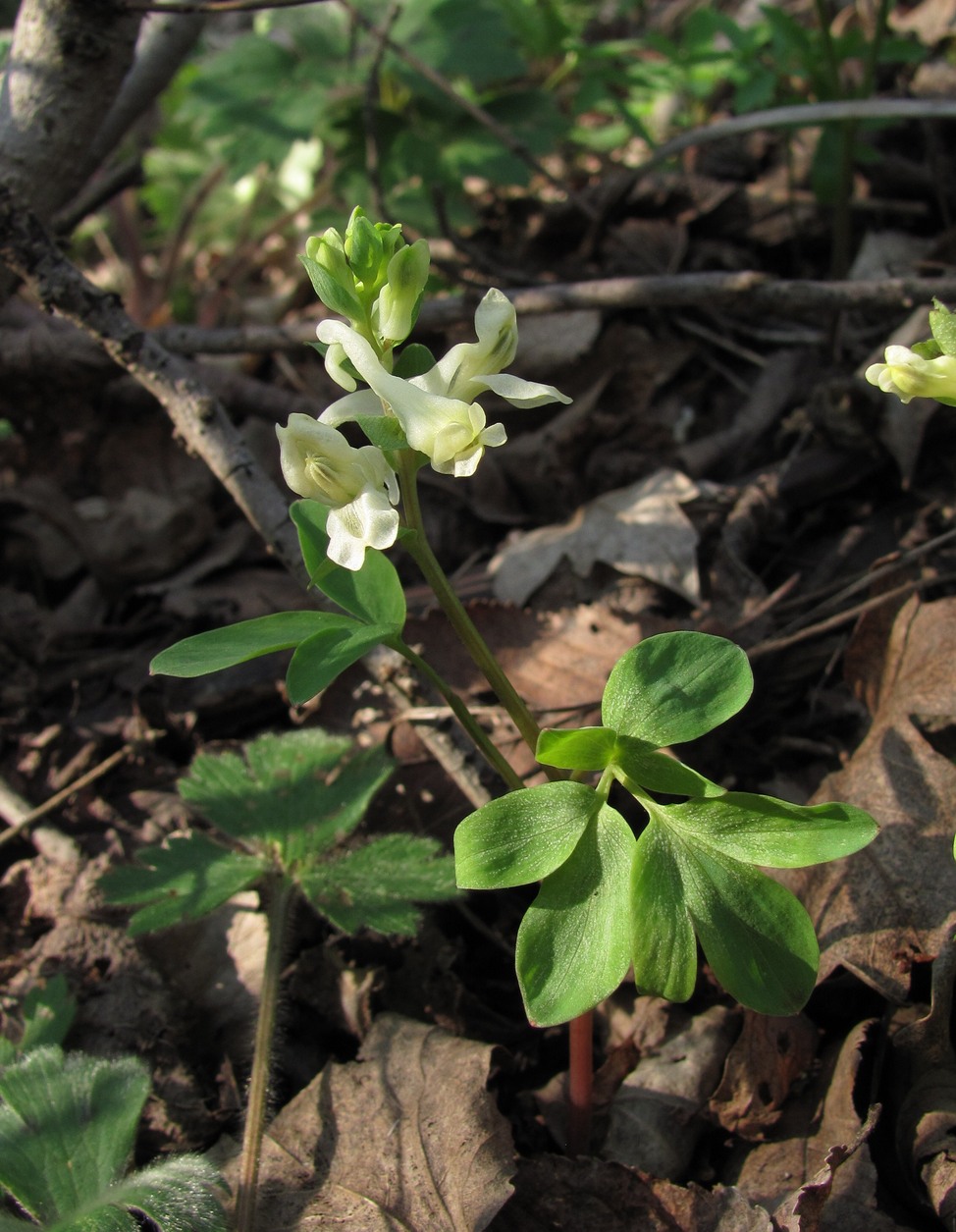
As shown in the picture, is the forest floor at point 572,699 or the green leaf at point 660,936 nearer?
the green leaf at point 660,936

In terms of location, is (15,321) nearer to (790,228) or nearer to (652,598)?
(652,598)

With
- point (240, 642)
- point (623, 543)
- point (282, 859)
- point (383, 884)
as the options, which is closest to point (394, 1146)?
point (383, 884)

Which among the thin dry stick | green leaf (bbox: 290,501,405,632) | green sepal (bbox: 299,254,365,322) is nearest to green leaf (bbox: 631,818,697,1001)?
green leaf (bbox: 290,501,405,632)

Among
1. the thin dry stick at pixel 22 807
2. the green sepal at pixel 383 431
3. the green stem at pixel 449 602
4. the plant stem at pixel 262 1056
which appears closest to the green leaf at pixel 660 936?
the green stem at pixel 449 602

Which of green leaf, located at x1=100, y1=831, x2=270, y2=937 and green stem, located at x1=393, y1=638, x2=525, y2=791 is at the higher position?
green stem, located at x1=393, y1=638, x2=525, y2=791

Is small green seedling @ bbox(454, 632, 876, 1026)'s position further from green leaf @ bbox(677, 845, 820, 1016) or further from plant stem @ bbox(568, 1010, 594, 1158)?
plant stem @ bbox(568, 1010, 594, 1158)

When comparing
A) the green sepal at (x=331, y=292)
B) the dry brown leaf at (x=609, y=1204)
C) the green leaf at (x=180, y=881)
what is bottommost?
the dry brown leaf at (x=609, y=1204)

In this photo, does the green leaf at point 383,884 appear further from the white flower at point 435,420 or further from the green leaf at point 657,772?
the white flower at point 435,420
